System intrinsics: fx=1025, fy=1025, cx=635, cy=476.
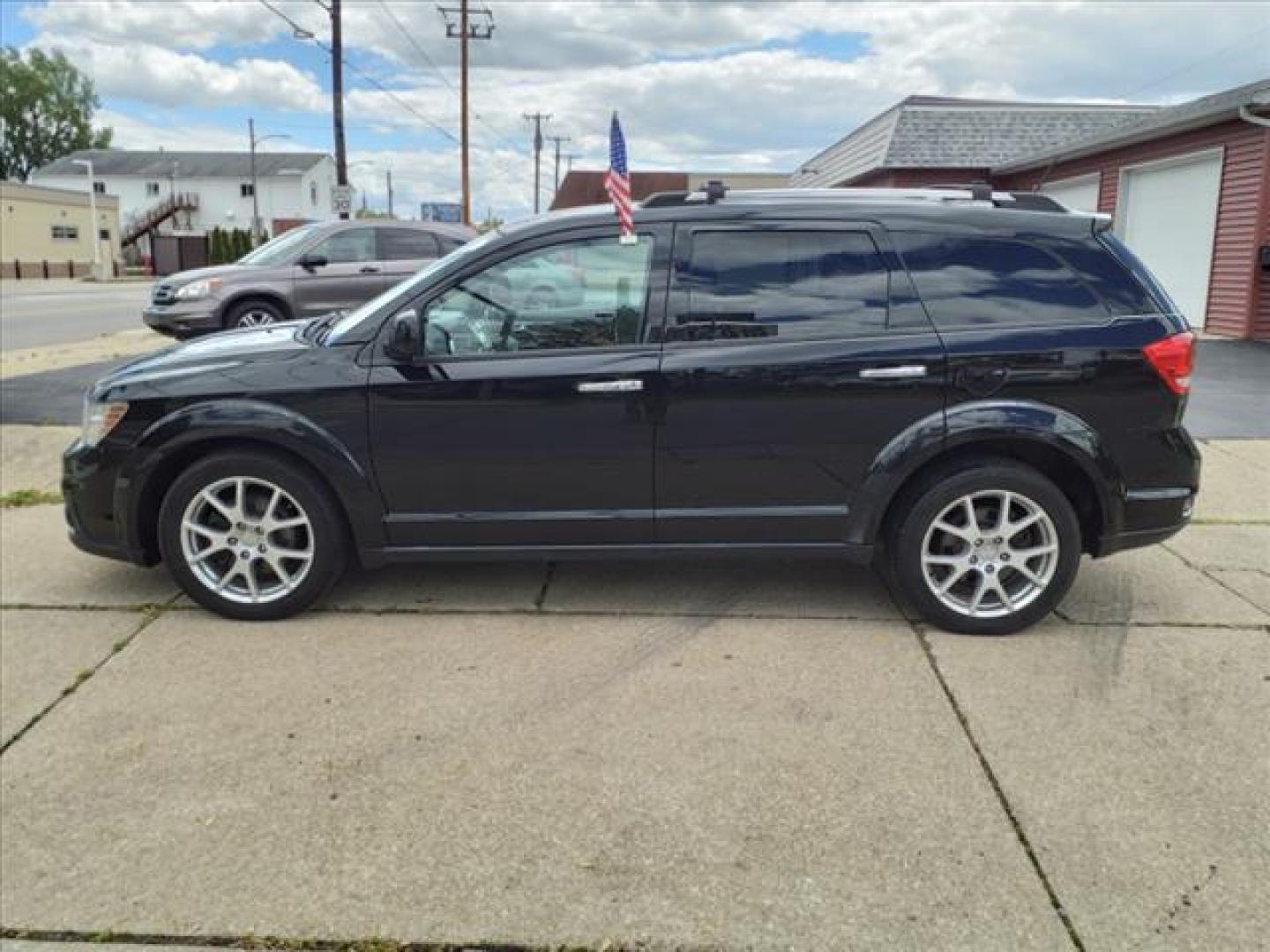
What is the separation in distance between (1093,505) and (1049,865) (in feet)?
6.40

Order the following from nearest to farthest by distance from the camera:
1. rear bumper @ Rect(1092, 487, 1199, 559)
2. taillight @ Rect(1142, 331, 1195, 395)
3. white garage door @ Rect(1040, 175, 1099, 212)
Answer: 1. taillight @ Rect(1142, 331, 1195, 395)
2. rear bumper @ Rect(1092, 487, 1199, 559)
3. white garage door @ Rect(1040, 175, 1099, 212)

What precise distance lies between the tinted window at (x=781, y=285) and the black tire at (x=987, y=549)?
76cm

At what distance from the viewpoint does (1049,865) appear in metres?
2.69

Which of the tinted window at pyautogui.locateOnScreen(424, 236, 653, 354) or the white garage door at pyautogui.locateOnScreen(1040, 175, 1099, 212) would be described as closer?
the tinted window at pyautogui.locateOnScreen(424, 236, 653, 354)

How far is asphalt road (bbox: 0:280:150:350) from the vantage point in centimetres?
1764

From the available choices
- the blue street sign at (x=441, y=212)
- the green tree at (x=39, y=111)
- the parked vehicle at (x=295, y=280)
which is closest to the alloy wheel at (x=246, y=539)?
the parked vehicle at (x=295, y=280)

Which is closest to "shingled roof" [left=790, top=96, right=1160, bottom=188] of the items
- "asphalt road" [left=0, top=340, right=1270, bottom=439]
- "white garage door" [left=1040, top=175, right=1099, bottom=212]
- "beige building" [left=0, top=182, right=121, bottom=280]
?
"white garage door" [left=1040, top=175, right=1099, bottom=212]

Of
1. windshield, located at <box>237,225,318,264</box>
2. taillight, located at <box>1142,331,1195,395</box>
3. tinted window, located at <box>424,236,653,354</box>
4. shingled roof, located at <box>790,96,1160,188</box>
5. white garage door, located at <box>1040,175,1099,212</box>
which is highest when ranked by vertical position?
shingled roof, located at <box>790,96,1160,188</box>

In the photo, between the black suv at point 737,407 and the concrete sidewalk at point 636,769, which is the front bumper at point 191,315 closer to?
the concrete sidewalk at point 636,769

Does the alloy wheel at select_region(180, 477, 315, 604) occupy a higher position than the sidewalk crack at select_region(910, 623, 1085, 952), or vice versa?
the alloy wheel at select_region(180, 477, 315, 604)

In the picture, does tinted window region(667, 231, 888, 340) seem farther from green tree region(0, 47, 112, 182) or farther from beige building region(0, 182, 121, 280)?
green tree region(0, 47, 112, 182)

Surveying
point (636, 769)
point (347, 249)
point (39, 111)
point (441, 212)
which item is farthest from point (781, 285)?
point (39, 111)

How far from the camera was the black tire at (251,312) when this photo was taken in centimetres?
1203

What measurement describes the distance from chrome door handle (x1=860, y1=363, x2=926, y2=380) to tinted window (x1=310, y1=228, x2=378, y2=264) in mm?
9444
